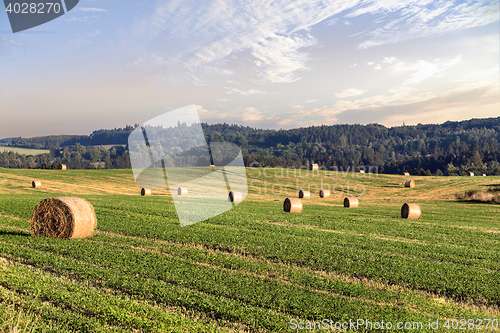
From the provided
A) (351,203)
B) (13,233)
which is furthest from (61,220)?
(351,203)

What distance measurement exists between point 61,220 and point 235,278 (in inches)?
379

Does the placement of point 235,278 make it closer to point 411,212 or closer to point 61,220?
point 61,220

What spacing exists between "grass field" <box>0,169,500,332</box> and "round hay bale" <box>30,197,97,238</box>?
836 millimetres

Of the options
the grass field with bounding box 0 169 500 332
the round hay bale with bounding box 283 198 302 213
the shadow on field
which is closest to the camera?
the grass field with bounding box 0 169 500 332

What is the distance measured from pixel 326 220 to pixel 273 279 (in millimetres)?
14407

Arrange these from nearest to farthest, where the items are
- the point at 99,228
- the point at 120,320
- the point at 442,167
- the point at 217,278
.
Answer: the point at 120,320 < the point at 217,278 < the point at 99,228 < the point at 442,167

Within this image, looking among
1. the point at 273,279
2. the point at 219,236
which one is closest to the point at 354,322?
the point at 273,279

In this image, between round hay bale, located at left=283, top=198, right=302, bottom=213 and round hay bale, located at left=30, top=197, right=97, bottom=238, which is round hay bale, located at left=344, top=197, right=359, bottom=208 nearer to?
round hay bale, located at left=283, top=198, right=302, bottom=213

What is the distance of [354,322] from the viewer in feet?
23.7

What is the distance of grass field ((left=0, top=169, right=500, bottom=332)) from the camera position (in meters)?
7.21

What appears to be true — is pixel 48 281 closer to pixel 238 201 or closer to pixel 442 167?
pixel 238 201

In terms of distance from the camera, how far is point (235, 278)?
9.83 m

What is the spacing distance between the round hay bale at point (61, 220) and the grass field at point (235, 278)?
2.74 ft

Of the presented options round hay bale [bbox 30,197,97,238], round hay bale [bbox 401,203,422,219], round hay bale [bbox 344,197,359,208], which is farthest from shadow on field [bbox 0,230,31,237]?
round hay bale [bbox 344,197,359,208]
